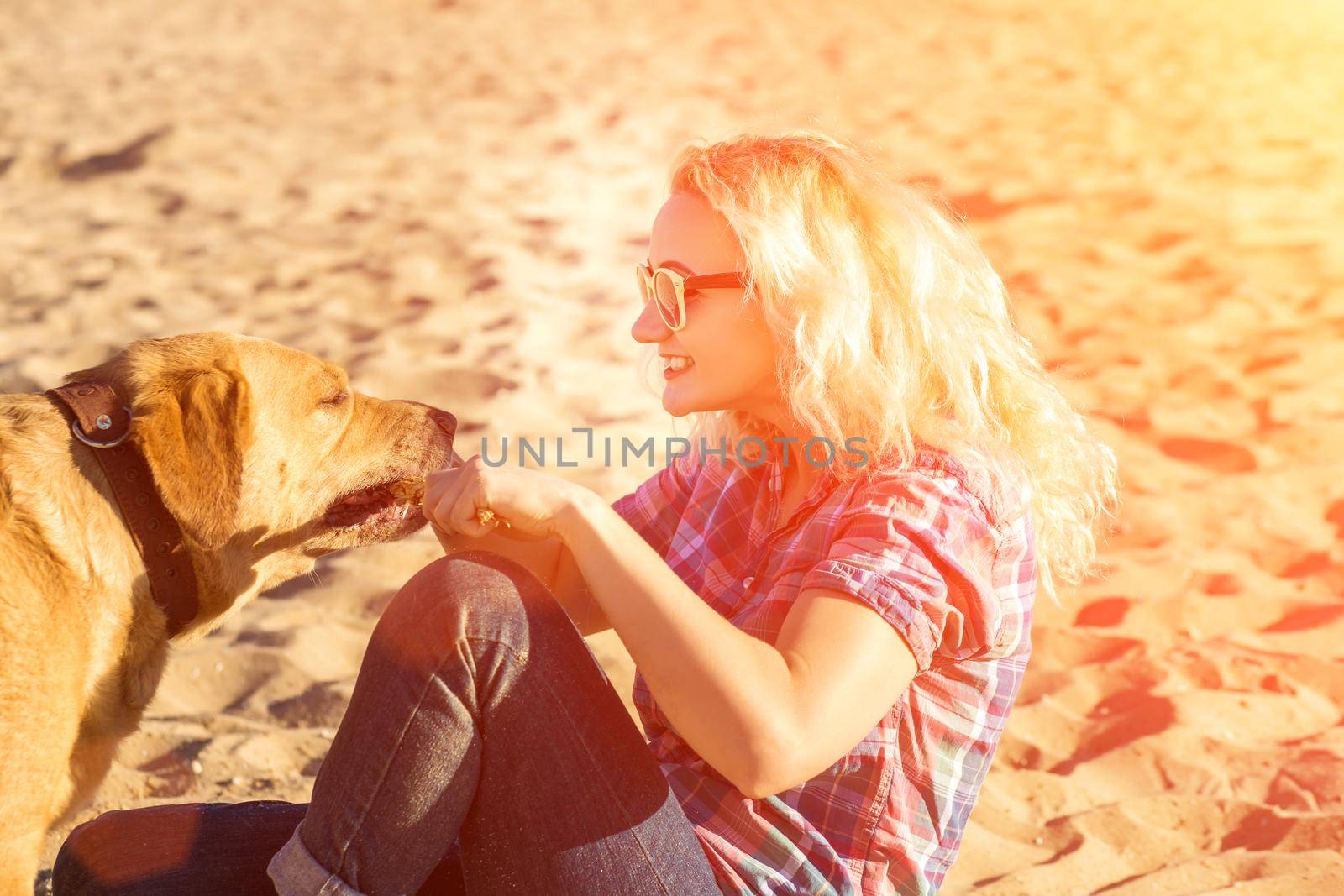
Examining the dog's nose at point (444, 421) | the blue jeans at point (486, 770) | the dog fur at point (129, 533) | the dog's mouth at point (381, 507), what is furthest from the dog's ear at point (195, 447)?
the blue jeans at point (486, 770)

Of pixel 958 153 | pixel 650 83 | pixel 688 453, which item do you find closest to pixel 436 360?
pixel 688 453

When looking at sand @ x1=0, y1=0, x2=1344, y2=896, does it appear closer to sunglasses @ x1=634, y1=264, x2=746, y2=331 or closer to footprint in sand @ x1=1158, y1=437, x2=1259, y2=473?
footprint in sand @ x1=1158, y1=437, x2=1259, y2=473

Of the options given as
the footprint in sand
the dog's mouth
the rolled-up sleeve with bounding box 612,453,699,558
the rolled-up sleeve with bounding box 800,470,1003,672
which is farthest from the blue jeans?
the footprint in sand

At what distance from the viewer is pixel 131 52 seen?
11297 millimetres

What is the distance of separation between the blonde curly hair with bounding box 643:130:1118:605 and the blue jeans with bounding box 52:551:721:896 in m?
0.68

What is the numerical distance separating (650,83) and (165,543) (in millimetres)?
9801

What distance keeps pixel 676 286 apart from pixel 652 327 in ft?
0.39

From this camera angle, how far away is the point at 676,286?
2410 mm

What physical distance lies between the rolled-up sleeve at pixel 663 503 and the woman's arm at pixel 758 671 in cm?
85

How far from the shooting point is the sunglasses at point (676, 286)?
7.80ft

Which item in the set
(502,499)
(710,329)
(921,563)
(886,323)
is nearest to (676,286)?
(710,329)

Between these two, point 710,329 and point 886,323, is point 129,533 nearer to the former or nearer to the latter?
point 710,329

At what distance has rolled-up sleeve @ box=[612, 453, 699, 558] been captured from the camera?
2828 millimetres

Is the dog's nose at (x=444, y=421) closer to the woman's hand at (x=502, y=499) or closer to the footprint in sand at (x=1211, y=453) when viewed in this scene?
the woman's hand at (x=502, y=499)
